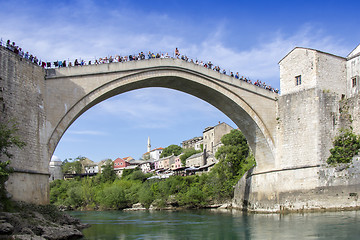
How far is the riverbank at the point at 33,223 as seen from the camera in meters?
11.8

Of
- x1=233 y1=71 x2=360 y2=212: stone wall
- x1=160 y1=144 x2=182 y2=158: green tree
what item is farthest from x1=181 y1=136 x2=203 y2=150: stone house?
x1=233 y1=71 x2=360 y2=212: stone wall

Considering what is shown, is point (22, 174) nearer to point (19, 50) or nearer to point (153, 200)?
point (19, 50)

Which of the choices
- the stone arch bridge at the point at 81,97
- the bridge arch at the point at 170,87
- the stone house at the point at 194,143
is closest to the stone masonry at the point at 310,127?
the bridge arch at the point at 170,87

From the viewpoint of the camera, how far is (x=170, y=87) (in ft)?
76.3

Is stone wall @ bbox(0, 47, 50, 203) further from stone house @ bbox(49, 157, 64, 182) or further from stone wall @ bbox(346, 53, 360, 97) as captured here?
stone house @ bbox(49, 157, 64, 182)

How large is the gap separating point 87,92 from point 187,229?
755cm

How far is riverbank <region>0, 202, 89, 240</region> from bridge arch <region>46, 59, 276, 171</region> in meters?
2.79

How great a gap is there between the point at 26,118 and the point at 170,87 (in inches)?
366

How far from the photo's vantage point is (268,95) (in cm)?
2311

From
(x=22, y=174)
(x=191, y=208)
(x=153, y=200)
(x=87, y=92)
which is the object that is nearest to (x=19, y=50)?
(x=87, y=92)

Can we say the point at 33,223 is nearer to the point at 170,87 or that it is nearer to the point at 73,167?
the point at 170,87

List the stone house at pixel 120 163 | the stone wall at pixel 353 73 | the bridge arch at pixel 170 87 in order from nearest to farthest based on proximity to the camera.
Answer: the bridge arch at pixel 170 87, the stone wall at pixel 353 73, the stone house at pixel 120 163

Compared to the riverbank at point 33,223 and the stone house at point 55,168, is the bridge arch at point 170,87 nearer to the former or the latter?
the riverbank at point 33,223

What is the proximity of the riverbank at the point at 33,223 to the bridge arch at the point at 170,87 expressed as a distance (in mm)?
2793
